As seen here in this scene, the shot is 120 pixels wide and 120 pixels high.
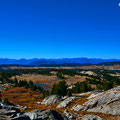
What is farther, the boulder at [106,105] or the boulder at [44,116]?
the boulder at [106,105]

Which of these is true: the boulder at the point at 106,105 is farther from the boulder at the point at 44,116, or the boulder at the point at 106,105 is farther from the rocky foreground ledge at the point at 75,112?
the boulder at the point at 44,116

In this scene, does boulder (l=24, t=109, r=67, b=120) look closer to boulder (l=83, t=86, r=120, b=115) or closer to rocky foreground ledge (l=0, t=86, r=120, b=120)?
rocky foreground ledge (l=0, t=86, r=120, b=120)

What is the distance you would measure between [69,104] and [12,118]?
31.1m

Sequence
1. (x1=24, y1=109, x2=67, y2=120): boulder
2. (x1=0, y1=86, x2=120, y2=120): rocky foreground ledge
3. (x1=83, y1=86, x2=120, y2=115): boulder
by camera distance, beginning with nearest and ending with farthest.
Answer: (x1=0, y1=86, x2=120, y2=120): rocky foreground ledge
(x1=24, y1=109, x2=67, y2=120): boulder
(x1=83, y1=86, x2=120, y2=115): boulder

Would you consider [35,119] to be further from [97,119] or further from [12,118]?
[97,119]

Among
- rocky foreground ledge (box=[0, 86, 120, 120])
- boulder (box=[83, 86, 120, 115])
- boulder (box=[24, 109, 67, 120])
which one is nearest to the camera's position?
rocky foreground ledge (box=[0, 86, 120, 120])

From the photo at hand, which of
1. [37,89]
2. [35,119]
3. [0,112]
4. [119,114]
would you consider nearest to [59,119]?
[35,119]

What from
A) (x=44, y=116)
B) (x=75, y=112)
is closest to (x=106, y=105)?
(x=75, y=112)

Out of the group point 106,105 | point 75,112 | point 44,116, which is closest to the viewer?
point 44,116

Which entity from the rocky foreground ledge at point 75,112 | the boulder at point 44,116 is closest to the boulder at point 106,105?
the rocky foreground ledge at point 75,112

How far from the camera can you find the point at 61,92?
268 feet

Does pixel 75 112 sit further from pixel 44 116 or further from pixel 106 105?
pixel 44 116

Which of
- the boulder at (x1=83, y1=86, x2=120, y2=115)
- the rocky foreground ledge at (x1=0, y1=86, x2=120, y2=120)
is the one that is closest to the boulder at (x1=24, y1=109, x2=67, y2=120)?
the rocky foreground ledge at (x1=0, y1=86, x2=120, y2=120)

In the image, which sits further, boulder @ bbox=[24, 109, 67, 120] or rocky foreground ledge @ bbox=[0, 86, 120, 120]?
boulder @ bbox=[24, 109, 67, 120]
